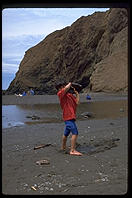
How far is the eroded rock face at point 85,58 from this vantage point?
1161 inches

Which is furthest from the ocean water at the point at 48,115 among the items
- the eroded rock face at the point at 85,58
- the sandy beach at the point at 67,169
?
the eroded rock face at the point at 85,58

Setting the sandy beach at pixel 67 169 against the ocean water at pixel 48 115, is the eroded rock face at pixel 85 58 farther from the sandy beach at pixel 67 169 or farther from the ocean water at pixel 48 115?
the sandy beach at pixel 67 169

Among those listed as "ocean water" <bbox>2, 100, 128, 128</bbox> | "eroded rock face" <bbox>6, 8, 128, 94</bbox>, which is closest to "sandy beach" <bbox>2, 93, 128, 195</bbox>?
"ocean water" <bbox>2, 100, 128, 128</bbox>

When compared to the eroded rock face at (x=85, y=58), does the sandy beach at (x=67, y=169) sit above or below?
below

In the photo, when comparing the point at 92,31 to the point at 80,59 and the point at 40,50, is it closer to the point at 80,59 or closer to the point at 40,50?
the point at 80,59

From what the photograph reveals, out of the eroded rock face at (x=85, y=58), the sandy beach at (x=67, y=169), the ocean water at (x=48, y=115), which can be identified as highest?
the eroded rock face at (x=85, y=58)

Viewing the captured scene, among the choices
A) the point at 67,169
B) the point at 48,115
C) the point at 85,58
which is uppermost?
the point at 85,58

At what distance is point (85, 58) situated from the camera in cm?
4606

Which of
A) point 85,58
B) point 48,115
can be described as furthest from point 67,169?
point 85,58

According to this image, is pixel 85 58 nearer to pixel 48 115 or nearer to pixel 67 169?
pixel 48 115

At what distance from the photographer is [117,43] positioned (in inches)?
1320

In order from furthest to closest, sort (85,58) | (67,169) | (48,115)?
(85,58) → (48,115) → (67,169)

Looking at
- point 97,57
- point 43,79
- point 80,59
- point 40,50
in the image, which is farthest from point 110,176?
point 40,50

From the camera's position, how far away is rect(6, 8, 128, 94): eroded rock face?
29484mm
